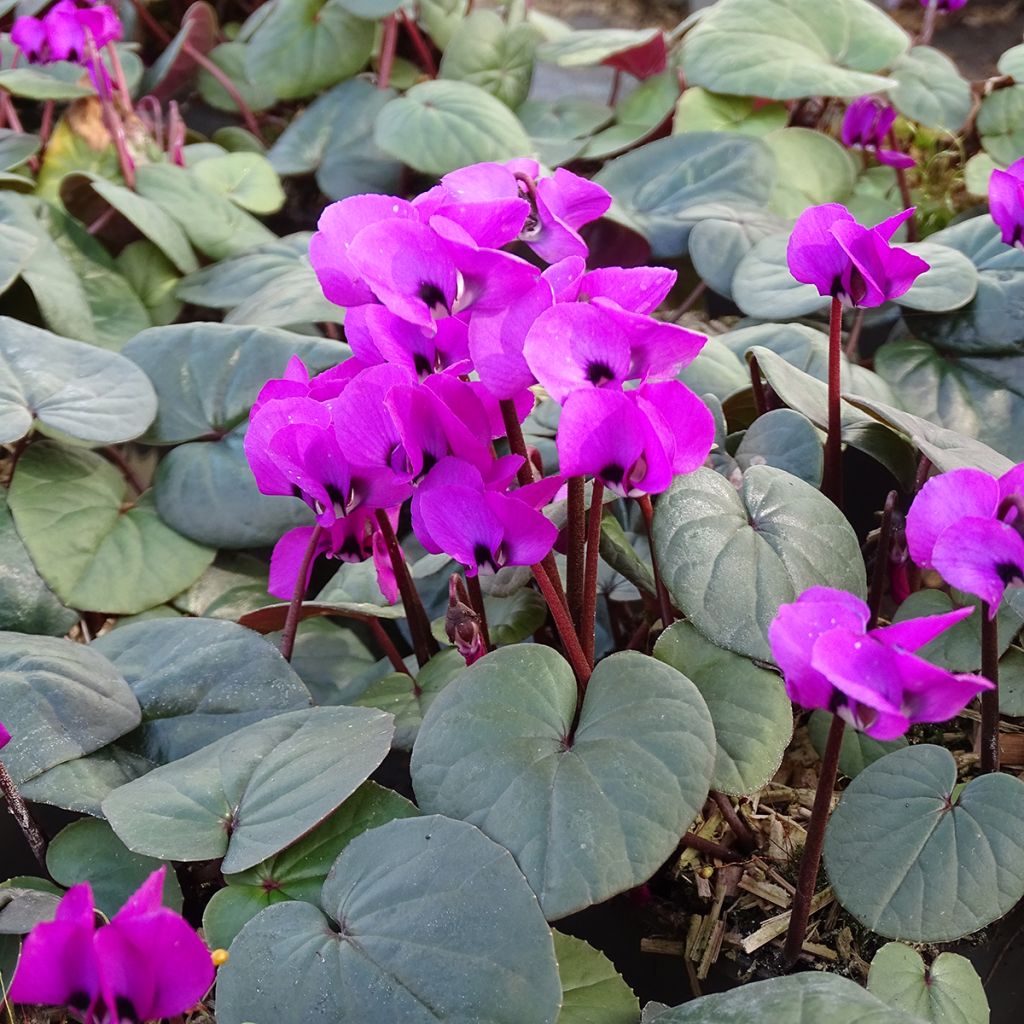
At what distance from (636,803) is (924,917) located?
191mm

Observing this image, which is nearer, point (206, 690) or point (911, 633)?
point (911, 633)

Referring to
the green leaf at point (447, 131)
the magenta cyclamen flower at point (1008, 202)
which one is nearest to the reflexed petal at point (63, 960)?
the magenta cyclamen flower at point (1008, 202)

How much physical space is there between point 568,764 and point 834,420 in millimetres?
391

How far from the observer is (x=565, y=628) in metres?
0.71

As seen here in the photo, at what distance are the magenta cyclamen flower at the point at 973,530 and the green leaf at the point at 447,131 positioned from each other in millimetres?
1201

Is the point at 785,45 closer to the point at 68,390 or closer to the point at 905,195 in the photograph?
the point at 905,195

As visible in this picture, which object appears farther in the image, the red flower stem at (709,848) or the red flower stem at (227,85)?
the red flower stem at (227,85)

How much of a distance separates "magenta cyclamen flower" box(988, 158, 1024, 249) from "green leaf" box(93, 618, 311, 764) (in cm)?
70

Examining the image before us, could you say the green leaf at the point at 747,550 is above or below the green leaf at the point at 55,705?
above

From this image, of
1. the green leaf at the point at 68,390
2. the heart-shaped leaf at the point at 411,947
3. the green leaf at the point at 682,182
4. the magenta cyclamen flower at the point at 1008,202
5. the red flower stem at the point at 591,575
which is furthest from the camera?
the green leaf at the point at 682,182

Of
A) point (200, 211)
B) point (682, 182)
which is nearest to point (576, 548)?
point (682, 182)

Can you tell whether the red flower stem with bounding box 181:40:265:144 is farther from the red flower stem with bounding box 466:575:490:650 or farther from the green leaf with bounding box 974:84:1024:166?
the red flower stem with bounding box 466:575:490:650

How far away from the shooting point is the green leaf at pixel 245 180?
177 centimetres

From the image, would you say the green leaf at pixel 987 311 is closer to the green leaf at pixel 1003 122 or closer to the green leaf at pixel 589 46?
the green leaf at pixel 1003 122
